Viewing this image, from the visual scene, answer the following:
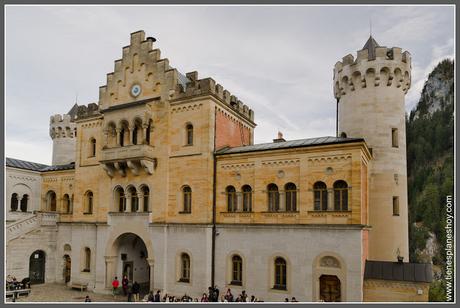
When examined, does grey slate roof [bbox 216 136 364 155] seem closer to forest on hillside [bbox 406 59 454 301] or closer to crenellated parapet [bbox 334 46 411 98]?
crenellated parapet [bbox 334 46 411 98]

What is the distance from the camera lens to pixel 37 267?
3142cm

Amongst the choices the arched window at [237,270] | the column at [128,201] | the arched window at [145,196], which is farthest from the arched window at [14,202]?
the arched window at [237,270]

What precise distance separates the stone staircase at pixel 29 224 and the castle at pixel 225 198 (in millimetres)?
87

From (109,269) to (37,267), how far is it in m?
7.62

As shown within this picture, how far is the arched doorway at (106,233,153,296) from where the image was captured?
92.8 feet

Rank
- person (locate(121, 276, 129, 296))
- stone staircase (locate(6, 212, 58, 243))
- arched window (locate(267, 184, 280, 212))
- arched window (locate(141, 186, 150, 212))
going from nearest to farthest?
1. arched window (locate(267, 184, 280, 212))
2. person (locate(121, 276, 129, 296))
3. arched window (locate(141, 186, 150, 212))
4. stone staircase (locate(6, 212, 58, 243))

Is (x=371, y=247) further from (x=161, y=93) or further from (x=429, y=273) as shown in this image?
(x=161, y=93)

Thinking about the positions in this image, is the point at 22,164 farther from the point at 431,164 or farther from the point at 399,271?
the point at 431,164

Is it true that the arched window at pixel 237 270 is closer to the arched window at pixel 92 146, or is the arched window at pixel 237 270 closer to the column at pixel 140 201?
the column at pixel 140 201

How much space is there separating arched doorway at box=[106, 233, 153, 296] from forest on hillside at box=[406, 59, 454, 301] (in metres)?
43.0

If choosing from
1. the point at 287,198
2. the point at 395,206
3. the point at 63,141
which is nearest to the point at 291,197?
the point at 287,198

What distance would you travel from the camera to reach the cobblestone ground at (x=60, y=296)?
2576 centimetres

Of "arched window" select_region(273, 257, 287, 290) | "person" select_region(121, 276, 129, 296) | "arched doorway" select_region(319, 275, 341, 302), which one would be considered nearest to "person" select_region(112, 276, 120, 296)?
"person" select_region(121, 276, 129, 296)

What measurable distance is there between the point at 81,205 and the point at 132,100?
965 centimetres
